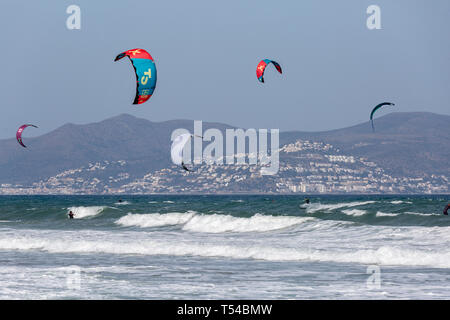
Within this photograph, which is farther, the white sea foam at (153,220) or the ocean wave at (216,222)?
the white sea foam at (153,220)

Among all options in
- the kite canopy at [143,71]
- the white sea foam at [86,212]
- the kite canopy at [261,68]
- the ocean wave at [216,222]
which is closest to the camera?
the kite canopy at [143,71]

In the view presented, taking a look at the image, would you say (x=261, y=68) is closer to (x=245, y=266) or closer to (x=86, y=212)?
(x=86, y=212)

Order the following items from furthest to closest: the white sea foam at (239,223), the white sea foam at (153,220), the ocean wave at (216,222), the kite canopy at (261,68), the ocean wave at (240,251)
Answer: the white sea foam at (153,220)
the kite canopy at (261,68)
the ocean wave at (216,222)
the white sea foam at (239,223)
the ocean wave at (240,251)

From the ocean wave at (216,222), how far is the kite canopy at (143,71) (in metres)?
13.0

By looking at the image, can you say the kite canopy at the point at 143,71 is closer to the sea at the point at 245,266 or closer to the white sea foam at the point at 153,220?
the sea at the point at 245,266

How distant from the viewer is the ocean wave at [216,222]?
120 feet

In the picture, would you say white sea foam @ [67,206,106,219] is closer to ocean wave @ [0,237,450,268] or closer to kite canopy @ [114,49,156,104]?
ocean wave @ [0,237,450,268]

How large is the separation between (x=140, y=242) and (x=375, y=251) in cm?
877

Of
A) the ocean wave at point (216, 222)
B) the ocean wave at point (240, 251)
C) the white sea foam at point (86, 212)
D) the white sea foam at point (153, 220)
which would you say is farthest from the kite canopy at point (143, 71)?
the white sea foam at point (86, 212)

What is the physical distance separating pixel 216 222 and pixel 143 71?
15545mm
